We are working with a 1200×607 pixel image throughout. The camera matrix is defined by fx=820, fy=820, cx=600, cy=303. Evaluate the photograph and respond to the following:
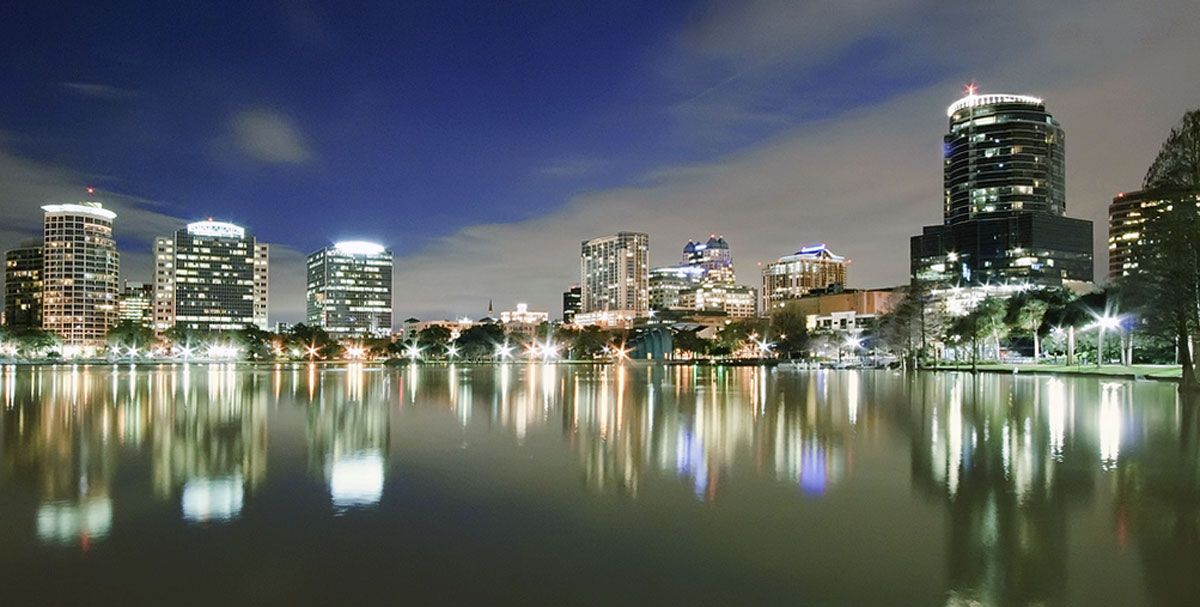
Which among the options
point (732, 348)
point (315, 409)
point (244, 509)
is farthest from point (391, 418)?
point (732, 348)

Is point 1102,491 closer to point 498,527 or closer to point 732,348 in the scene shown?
point 498,527

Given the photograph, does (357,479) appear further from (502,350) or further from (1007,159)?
(1007,159)

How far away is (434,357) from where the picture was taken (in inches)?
5059

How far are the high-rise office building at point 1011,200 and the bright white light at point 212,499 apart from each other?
187102 millimetres

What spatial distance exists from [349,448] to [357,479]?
12.5 ft

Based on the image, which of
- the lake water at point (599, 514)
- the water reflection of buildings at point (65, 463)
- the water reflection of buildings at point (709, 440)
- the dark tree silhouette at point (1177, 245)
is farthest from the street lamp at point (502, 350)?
the lake water at point (599, 514)

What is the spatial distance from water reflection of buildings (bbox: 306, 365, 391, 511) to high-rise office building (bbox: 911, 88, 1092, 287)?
579ft

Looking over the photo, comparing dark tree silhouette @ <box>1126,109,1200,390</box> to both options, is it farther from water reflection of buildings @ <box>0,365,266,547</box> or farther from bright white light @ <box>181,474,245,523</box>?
bright white light @ <box>181,474,245,523</box>

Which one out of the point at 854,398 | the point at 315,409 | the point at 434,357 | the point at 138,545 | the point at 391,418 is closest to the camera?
the point at 138,545

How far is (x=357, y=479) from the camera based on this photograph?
12.7 meters

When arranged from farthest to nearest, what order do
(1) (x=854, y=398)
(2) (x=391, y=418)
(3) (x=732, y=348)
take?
(3) (x=732, y=348) < (1) (x=854, y=398) < (2) (x=391, y=418)

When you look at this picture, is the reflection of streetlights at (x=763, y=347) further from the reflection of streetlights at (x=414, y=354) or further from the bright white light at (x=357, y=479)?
the bright white light at (x=357, y=479)

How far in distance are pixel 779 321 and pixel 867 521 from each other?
5681 inches

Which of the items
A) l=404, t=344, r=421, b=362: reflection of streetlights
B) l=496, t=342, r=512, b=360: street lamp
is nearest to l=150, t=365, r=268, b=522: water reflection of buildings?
l=404, t=344, r=421, b=362: reflection of streetlights
